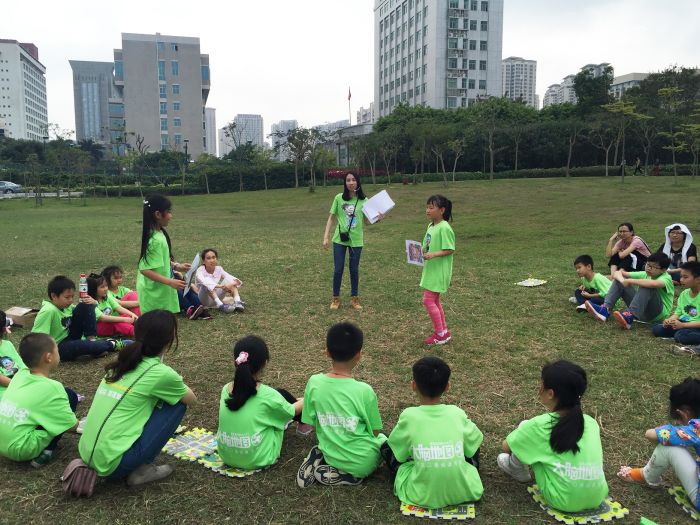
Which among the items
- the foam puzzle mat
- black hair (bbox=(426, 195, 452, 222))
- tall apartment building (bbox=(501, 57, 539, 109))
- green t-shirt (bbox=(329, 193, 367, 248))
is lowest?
the foam puzzle mat

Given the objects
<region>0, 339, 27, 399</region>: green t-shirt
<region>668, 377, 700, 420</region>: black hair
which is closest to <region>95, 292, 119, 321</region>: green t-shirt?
<region>0, 339, 27, 399</region>: green t-shirt

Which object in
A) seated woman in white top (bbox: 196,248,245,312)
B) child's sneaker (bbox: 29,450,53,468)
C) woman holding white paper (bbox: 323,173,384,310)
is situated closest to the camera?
child's sneaker (bbox: 29,450,53,468)

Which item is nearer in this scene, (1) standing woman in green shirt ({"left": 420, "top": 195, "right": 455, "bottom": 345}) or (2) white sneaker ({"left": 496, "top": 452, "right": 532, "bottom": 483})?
(2) white sneaker ({"left": 496, "top": 452, "right": 532, "bottom": 483})

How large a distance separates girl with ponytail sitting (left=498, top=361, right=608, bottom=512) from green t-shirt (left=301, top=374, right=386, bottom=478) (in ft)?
2.89

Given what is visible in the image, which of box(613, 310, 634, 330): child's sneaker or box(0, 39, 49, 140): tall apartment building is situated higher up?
box(0, 39, 49, 140): tall apartment building

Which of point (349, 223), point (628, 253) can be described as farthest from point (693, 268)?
point (349, 223)

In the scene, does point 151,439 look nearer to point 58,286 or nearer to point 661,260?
point 58,286

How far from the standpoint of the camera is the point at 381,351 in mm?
6086

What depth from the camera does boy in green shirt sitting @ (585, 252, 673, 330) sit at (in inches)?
258

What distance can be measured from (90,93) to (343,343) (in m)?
150

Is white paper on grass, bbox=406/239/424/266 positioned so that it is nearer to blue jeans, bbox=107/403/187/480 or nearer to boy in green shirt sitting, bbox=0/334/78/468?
blue jeans, bbox=107/403/187/480

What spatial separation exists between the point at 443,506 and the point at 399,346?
3.15 meters

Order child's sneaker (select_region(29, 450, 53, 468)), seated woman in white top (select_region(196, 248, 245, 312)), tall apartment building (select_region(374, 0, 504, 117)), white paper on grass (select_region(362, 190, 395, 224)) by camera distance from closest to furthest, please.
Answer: child's sneaker (select_region(29, 450, 53, 468)) < white paper on grass (select_region(362, 190, 395, 224)) < seated woman in white top (select_region(196, 248, 245, 312)) < tall apartment building (select_region(374, 0, 504, 117))

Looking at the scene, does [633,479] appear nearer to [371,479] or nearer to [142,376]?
[371,479]
